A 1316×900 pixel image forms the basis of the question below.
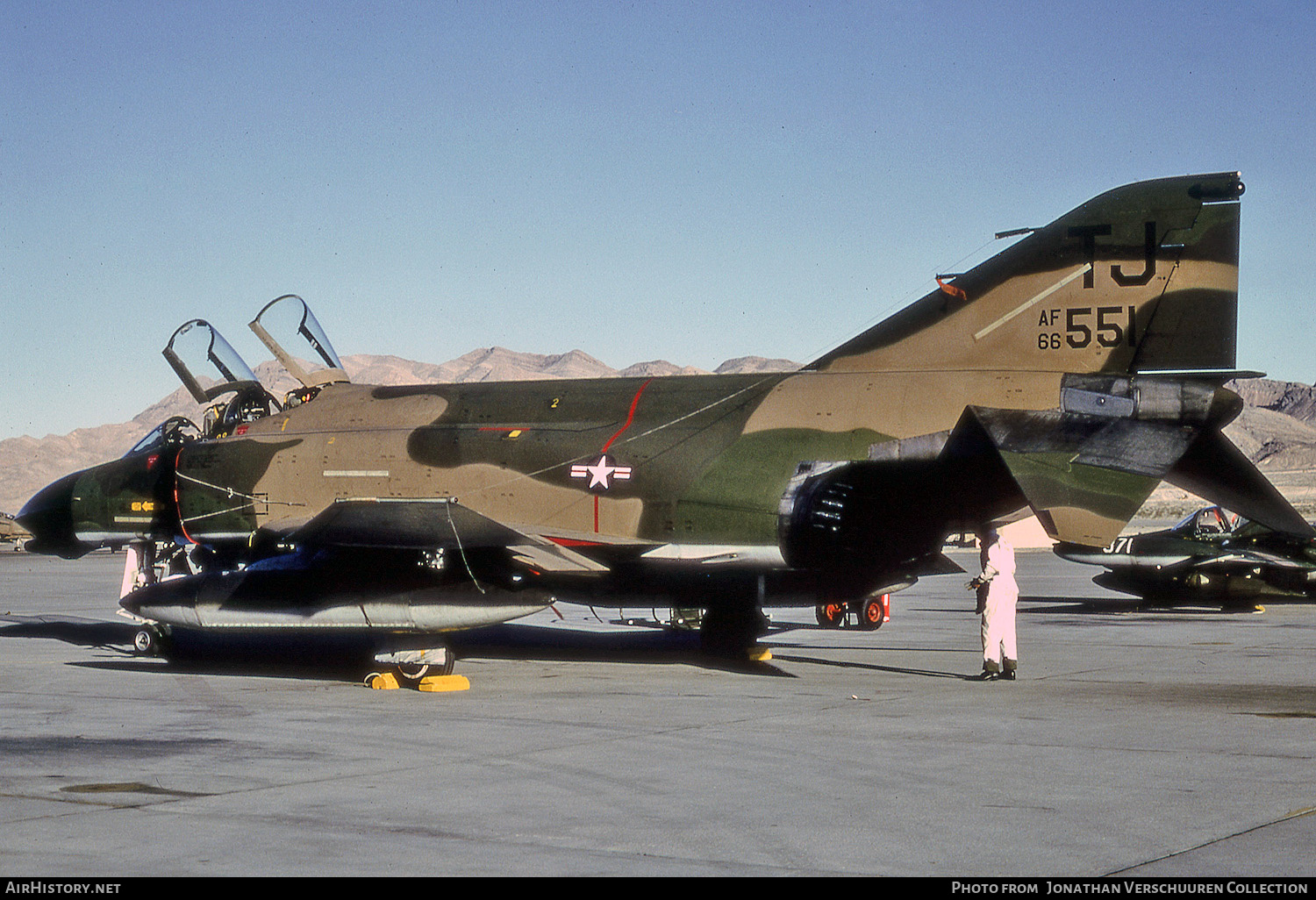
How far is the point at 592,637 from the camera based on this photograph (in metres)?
20.1

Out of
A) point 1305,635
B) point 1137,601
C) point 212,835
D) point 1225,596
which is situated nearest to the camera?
point 212,835

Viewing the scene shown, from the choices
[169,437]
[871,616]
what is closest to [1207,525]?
[871,616]

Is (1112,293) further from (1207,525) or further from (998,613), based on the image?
(1207,525)

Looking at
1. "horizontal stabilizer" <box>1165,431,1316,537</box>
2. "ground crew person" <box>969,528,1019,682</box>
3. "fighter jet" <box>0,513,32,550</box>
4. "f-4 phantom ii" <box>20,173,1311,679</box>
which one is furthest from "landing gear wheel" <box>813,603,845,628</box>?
"fighter jet" <box>0,513,32,550</box>

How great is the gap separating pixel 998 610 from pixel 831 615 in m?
7.74

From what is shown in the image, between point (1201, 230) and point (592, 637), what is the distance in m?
10.9

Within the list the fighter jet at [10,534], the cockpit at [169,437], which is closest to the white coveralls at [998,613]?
the cockpit at [169,437]

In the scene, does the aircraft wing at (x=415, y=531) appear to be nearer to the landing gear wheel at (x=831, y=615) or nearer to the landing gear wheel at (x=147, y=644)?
the landing gear wheel at (x=147, y=644)

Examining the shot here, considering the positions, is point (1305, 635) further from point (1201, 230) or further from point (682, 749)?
point (682, 749)

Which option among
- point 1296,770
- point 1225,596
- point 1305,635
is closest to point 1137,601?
point 1225,596

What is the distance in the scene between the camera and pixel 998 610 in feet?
46.1

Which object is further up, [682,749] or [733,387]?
[733,387]

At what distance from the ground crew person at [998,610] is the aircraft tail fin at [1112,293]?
200cm

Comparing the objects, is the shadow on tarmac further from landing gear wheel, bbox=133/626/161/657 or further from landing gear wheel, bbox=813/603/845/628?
landing gear wheel, bbox=813/603/845/628
